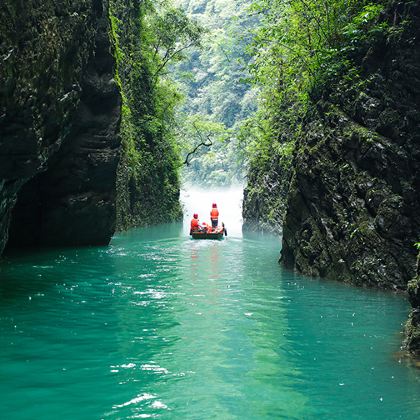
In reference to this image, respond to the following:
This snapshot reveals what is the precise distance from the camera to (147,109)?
3719 centimetres

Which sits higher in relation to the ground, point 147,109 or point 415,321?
point 147,109

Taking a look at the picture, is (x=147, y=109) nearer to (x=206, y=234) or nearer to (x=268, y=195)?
(x=268, y=195)

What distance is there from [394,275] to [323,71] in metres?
5.97

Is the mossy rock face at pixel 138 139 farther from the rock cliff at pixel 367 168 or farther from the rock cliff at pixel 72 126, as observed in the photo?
the rock cliff at pixel 367 168

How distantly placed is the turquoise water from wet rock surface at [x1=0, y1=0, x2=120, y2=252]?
132 inches

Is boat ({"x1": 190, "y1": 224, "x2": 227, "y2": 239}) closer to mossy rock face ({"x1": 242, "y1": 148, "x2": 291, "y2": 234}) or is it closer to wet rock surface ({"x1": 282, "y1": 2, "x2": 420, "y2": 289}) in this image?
mossy rock face ({"x1": 242, "y1": 148, "x2": 291, "y2": 234})

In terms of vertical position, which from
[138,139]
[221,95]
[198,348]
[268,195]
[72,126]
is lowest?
[198,348]

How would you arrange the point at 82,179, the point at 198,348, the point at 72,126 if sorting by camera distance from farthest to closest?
the point at 82,179
the point at 72,126
the point at 198,348

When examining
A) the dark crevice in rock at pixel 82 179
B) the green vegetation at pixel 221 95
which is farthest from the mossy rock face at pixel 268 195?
the green vegetation at pixel 221 95

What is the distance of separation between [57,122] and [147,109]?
78.9 feet

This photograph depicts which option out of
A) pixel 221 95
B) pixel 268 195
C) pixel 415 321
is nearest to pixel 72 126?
pixel 415 321

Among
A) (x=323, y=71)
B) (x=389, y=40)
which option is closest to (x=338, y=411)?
(x=389, y=40)

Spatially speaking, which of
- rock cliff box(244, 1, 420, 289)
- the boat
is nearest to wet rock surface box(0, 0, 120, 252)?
the boat

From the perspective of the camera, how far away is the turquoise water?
5.65 meters
